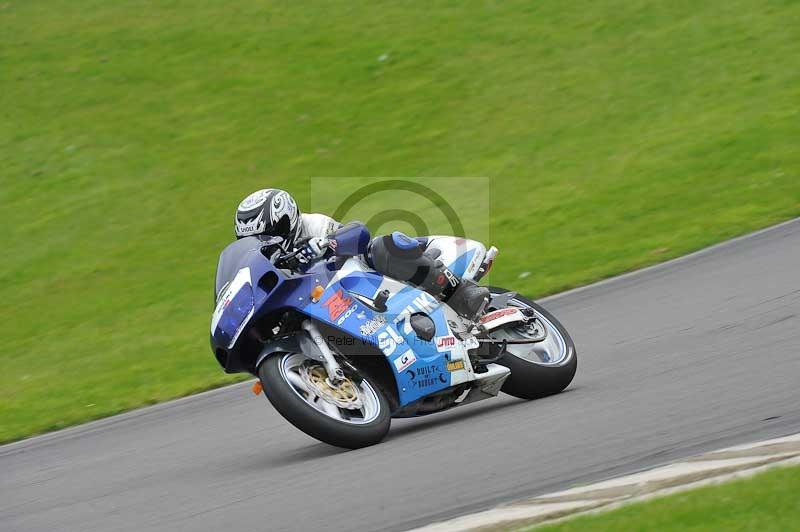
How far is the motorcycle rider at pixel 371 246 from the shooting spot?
725 cm

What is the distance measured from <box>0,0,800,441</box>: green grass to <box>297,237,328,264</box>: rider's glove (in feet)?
15.2

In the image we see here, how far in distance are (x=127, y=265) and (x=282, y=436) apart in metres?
9.64

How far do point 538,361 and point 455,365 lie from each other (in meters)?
0.79

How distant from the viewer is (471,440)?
6871 millimetres

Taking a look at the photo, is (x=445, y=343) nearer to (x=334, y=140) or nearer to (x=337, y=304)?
(x=337, y=304)

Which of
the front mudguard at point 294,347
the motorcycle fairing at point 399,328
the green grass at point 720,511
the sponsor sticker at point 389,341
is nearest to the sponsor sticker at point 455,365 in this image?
the motorcycle fairing at point 399,328

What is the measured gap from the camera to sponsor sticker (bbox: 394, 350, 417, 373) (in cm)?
726

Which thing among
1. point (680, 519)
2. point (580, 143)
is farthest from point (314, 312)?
point (580, 143)

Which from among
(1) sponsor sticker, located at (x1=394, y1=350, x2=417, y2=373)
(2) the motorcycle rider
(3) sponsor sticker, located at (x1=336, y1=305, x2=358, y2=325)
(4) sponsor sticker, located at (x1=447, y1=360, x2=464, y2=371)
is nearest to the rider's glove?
(2) the motorcycle rider

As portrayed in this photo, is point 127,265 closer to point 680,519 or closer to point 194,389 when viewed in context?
point 194,389

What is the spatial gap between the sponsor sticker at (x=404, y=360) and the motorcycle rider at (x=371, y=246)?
1.80 ft

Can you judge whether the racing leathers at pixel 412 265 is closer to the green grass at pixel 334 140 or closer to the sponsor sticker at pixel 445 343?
the sponsor sticker at pixel 445 343

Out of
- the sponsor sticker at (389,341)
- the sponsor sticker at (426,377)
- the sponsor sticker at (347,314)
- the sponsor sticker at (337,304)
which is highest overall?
the sponsor sticker at (337,304)

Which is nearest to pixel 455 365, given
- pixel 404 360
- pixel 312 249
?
pixel 404 360
